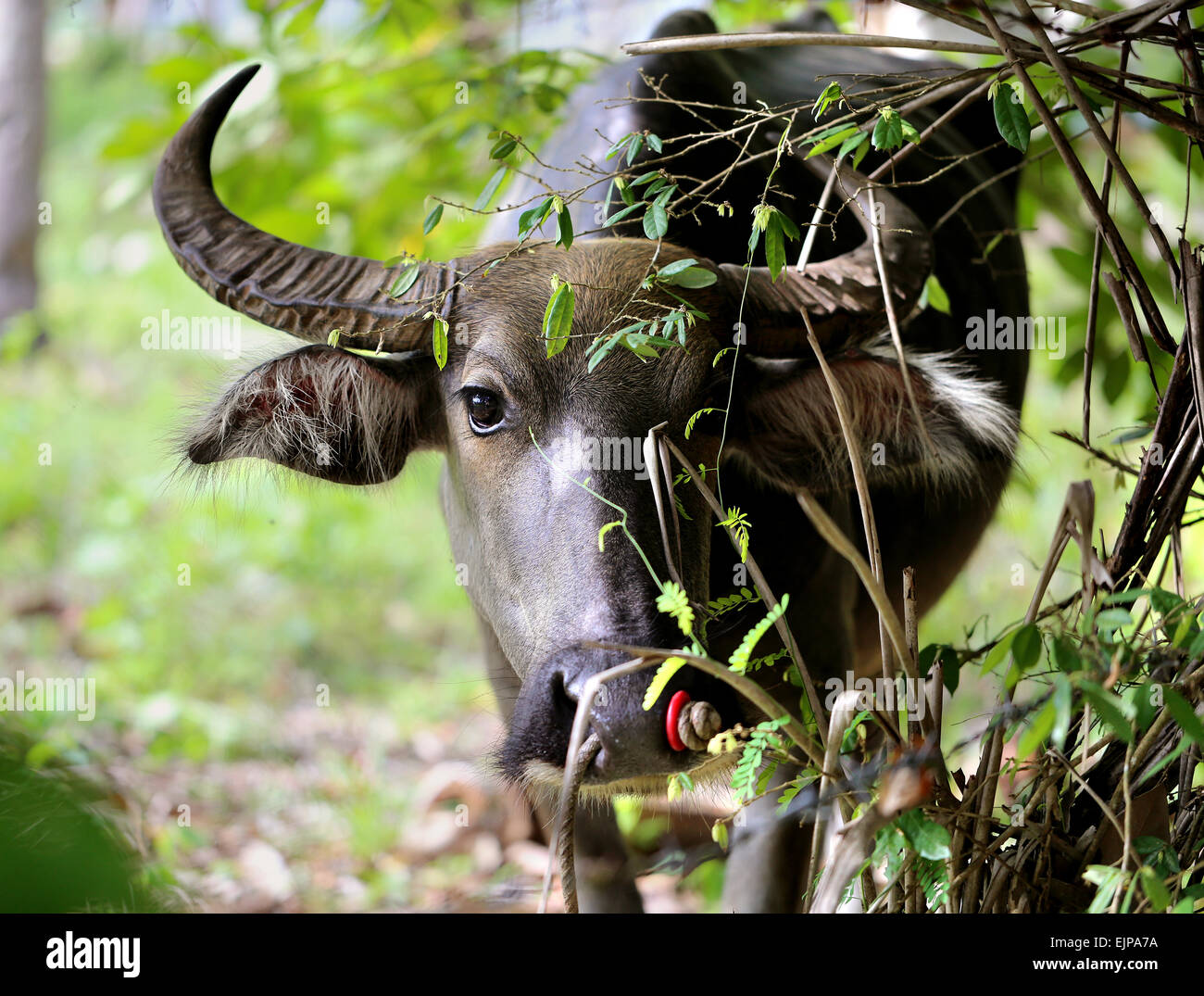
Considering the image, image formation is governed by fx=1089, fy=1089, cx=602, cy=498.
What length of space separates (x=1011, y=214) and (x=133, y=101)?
1027 centimetres

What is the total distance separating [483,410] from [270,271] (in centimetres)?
65

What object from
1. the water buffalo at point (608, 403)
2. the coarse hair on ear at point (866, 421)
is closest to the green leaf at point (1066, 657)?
the water buffalo at point (608, 403)

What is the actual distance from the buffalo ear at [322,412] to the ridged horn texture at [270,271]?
0.35ft

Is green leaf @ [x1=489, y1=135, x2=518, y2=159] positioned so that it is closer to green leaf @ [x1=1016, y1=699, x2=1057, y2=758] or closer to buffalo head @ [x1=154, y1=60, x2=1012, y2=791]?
buffalo head @ [x1=154, y1=60, x2=1012, y2=791]

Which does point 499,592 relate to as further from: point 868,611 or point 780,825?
point 868,611

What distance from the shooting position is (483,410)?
8.84 feet

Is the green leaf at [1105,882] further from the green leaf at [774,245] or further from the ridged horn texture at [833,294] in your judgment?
the ridged horn texture at [833,294]

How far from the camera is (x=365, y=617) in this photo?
22.5 feet

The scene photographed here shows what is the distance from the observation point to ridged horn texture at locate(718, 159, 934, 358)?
2781 mm

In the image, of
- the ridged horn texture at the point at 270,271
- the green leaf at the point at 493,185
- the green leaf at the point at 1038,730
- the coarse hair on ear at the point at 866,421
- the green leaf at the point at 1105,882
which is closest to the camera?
the green leaf at the point at 1038,730

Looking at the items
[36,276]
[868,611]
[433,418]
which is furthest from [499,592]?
[36,276]

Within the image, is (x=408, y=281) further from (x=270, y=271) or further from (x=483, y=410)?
(x=270, y=271)

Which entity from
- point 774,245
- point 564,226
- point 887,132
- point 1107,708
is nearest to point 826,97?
point 887,132

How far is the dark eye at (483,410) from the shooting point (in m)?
2.68
